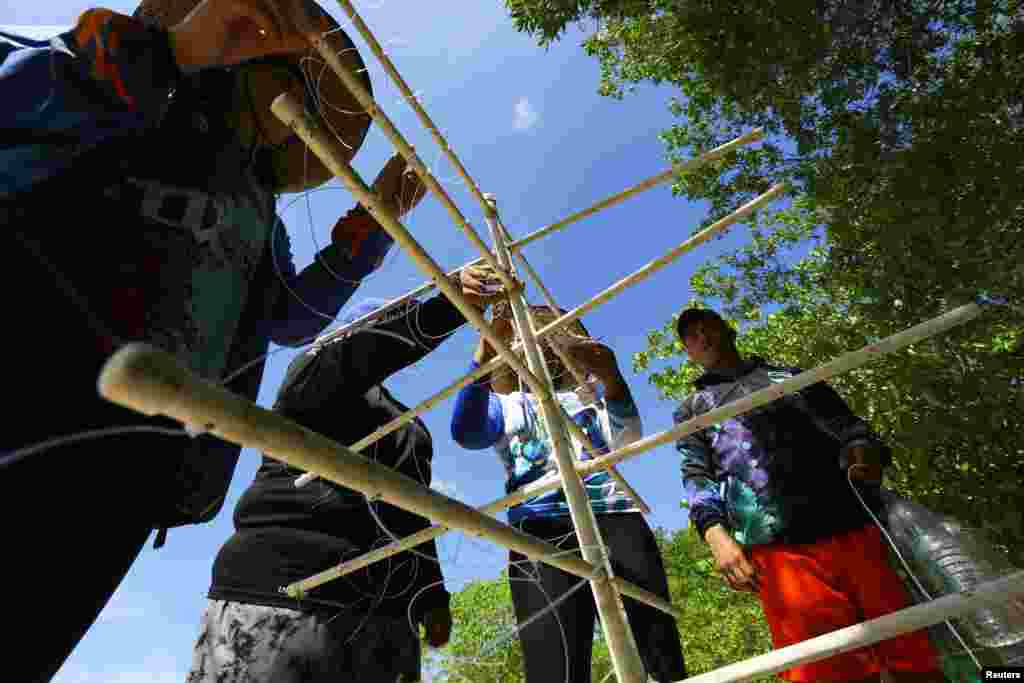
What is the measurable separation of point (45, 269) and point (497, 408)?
1.93m

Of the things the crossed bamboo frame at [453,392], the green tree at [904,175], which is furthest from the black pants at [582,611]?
the green tree at [904,175]

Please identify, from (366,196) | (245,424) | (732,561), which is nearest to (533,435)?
(732,561)

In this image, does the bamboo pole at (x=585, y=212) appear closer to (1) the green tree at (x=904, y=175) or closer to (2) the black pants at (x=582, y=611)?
(2) the black pants at (x=582, y=611)

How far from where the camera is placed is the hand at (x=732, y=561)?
1900 mm

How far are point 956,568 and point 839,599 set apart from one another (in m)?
0.34

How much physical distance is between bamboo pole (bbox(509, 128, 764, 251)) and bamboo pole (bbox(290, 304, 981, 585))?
3.48 feet

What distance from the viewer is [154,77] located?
36.5 inches

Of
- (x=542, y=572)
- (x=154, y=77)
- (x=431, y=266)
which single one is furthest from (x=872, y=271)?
(x=154, y=77)

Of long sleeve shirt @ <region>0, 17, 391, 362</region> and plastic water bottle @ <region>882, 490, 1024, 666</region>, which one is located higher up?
long sleeve shirt @ <region>0, 17, 391, 362</region>

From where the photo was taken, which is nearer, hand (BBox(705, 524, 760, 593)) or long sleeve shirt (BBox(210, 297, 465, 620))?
long sleeve shirt (BBox(210, 297, 465, 620))

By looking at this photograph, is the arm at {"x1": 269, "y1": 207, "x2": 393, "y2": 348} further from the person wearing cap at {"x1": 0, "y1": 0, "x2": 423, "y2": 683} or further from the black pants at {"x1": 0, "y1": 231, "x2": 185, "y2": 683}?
the black pants at {"x1": 0, "y1": 231, "x2": 185, "y2": 683}

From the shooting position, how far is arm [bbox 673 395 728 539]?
2.04 meters

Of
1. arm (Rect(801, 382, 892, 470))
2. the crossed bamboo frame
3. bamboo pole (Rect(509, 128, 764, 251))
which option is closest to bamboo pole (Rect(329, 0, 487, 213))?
the crossed bamboo frame

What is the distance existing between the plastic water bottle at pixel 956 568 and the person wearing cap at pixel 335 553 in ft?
5.06
